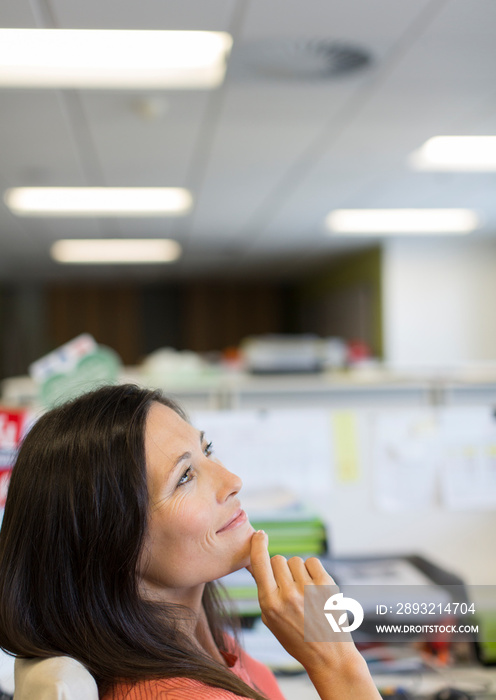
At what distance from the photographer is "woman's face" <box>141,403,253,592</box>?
2.32 ft

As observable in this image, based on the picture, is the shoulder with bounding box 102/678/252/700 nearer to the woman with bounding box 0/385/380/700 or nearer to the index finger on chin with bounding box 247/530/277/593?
the woman with bounding box 0/385/380/700

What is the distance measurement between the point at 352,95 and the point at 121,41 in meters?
1.12

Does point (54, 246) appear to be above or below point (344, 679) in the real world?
above

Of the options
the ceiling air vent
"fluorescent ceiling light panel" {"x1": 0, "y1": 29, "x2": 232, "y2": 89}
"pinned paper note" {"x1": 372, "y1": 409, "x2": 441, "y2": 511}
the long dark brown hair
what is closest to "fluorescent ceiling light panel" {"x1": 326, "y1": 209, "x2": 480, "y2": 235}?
the ceiling air vent

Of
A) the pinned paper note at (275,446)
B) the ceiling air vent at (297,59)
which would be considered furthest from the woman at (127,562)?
the ceiling air vent at (297,59)

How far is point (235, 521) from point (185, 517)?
7cm

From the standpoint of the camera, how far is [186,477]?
0.74 m

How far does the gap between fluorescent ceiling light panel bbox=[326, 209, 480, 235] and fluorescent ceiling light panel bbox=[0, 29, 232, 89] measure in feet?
8.32

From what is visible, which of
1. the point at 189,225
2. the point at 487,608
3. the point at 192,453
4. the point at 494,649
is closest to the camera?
the point at 192,453

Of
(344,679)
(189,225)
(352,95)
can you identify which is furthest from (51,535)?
(189,225)

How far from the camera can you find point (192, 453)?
76 cm

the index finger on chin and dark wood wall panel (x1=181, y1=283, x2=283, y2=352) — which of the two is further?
dark wood wall panel (x1=181, y1=283, x2=283, y2=352)

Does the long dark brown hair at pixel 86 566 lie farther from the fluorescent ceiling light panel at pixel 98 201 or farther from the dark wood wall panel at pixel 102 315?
the dark wood wall panel at pixel 102 315

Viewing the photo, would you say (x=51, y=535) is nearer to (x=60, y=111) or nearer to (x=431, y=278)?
(x=60, y=111)
